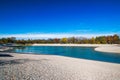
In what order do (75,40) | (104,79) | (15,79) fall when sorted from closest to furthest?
(15,79)
(104,79)
(75,40)

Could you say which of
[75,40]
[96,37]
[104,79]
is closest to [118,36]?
[96,37]

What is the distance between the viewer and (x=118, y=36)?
132250 mm

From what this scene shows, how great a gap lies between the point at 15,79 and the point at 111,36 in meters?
134

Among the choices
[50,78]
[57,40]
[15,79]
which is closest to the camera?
[15,79]

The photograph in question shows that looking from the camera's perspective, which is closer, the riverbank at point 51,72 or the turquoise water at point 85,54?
the riverbank at point 51,72

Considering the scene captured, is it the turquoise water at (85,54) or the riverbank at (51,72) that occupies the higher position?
the riverbank at (51,72)

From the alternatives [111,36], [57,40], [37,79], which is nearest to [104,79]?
[37,79]

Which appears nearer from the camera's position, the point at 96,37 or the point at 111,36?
the point at 111,36

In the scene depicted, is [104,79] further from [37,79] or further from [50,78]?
[37,79]

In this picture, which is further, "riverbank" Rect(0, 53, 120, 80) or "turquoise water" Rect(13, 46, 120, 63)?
"turquoise water" Rect(13, 46, 120, 63)

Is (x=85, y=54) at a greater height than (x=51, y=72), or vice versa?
(x=51, y=72)

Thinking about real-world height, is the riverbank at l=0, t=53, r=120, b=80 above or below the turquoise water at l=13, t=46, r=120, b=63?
above

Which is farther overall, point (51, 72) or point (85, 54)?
point (85, 54)

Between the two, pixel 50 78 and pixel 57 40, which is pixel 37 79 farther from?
pixel 57 40
